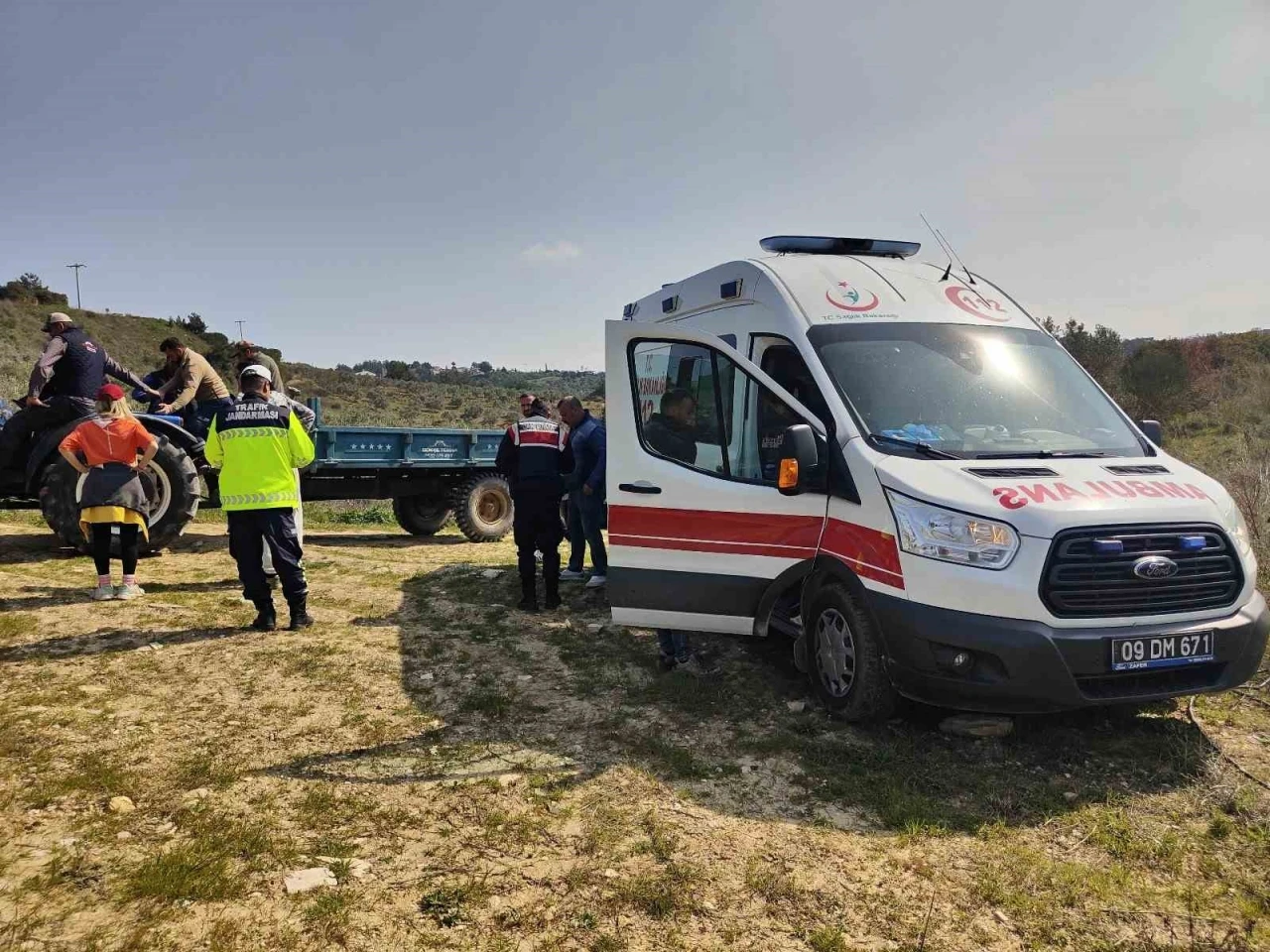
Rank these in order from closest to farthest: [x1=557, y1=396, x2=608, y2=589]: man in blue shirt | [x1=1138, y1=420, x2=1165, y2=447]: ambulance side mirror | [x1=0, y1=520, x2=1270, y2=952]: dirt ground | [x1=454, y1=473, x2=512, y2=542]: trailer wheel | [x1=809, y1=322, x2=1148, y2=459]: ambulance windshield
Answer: [x1=0, y1=520, x2=1270, y2=952]: dirt ground, [x1=809, y1=322, x2=1148, y2=459]: ambulance windshield, [x1=1138, y1=420, x2=1165, y2=447]: ambulance side mirror, [x1=557, y1=396, x2=608, y2=589]: man in blue shirt, [x1=454, y1=473, x2=512, y2=542]: trailer wheel

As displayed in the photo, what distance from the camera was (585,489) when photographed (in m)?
7.16

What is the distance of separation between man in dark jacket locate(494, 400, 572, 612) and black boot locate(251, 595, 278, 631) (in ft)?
6.01

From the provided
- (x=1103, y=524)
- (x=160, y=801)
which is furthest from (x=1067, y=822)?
(x=160, y=801)

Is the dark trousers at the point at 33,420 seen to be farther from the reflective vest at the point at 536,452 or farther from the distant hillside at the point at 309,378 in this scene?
the distant hillside at the point at 309,378

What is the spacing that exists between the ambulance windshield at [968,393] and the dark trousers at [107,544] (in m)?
5.45

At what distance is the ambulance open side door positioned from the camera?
14.2 ft

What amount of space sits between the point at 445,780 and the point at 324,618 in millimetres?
2927

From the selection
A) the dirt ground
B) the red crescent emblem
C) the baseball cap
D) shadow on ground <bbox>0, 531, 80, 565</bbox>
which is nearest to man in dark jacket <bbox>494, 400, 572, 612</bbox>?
the dirt ground

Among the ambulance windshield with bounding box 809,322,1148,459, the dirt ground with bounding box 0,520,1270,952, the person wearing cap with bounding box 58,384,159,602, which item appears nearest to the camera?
the dirt ground with bounding box 0,520,1270,952

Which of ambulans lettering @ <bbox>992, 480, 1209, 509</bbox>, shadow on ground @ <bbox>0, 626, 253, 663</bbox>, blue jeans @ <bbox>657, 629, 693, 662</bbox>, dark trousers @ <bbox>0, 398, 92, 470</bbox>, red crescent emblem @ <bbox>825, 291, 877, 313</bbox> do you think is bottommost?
blue jeans @ <bbox>657, 629, 693, 662</bbox>

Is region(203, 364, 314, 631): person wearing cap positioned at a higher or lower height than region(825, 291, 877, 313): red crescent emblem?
lower

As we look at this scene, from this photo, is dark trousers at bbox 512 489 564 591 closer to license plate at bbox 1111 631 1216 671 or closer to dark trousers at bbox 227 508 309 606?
dark trousers at bbox 227 508 309 606

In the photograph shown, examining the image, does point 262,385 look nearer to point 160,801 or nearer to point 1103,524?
point 160,801

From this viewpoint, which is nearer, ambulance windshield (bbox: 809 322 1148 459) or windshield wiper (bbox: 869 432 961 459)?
windshield wiper (bbox: 869 432 961 459)
